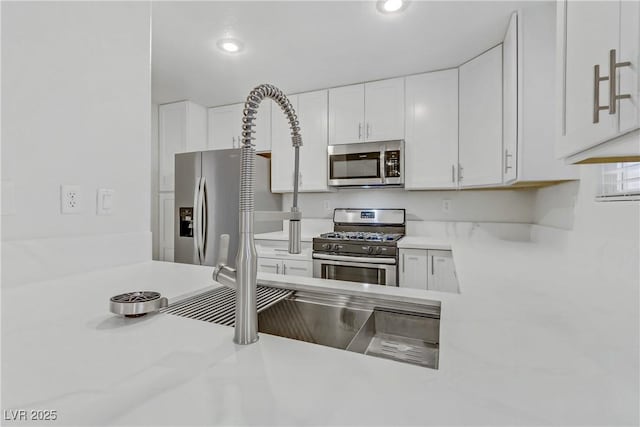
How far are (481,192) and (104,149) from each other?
2.82m

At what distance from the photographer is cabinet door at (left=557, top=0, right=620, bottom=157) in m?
0.69

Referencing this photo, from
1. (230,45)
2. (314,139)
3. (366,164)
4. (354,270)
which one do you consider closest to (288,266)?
(354,270)

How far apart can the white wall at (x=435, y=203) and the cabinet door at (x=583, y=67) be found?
1890 millimetres

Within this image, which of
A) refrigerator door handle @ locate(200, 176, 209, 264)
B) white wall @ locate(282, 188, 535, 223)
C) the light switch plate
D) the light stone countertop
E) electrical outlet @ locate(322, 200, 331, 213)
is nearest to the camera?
the light stone countertop

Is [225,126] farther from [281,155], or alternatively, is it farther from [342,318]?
[342,318]

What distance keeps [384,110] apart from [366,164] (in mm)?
528

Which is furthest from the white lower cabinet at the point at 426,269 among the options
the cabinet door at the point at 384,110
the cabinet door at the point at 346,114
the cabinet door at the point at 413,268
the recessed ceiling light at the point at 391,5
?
the recessed ceiling light at the point at 391,5

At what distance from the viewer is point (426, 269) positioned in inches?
94.3

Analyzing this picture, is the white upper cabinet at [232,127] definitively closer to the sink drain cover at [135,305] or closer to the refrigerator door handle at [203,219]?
the refrigerator door handle at [203,219]

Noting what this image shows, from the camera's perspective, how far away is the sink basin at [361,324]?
0.88 meters

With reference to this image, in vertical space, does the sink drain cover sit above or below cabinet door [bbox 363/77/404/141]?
below

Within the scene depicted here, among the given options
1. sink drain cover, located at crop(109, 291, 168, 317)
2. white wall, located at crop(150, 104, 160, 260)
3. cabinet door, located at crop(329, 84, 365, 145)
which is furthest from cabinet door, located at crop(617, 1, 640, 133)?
white wall, located at crop(150, 104, 160, 260)

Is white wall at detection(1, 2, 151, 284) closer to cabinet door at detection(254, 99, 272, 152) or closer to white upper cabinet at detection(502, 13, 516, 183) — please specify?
cabinet door at detection(254, 99, 272, 152)

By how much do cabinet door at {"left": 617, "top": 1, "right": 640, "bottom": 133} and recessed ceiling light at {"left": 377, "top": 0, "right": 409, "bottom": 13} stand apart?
4.51ft
